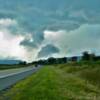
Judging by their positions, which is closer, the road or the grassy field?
the grassy field

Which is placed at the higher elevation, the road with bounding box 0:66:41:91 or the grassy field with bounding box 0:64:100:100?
the road with bounding box 0:66:41:91

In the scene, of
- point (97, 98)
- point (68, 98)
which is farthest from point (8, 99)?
point (97, 98)

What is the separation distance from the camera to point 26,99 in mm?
19234

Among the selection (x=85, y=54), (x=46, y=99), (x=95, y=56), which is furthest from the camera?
(x=85, y=54)

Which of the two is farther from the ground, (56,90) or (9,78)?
(9,78)

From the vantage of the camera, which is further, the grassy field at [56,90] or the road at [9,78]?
the road at [9,78]

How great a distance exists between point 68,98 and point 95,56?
131m

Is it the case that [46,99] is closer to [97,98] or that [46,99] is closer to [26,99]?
[26,99]

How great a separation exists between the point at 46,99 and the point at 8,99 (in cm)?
231

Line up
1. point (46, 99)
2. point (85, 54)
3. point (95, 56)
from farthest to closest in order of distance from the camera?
point (85, 54) → point (95, 56) → point (46, 99)

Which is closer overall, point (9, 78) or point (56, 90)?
point (56, 90)

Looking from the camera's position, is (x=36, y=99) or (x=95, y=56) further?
(x=95, y=56)

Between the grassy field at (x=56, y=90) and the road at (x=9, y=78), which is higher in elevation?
the road at (x=9, y=78)

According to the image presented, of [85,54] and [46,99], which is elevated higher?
[85,54]
